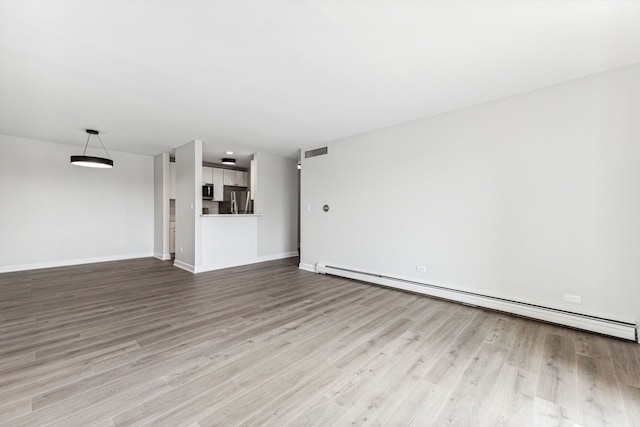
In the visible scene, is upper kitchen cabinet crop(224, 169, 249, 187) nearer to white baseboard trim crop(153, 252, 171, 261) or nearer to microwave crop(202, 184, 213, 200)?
microwave crop(202, 184, 213, 200)

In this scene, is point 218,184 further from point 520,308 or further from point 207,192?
point 520,308

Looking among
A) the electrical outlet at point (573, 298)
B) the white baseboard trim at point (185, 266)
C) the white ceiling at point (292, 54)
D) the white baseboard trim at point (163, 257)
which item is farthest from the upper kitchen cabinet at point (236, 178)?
the electrical outlet at point (573, 298)

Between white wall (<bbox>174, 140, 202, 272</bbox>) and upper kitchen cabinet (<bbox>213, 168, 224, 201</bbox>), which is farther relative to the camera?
upper kitchen cabinet (<bbox>213, 168, 224, 201</bbox>)

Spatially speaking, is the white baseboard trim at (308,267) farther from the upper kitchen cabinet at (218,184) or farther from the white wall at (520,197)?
the upper kitchen cabinet at (218,184)

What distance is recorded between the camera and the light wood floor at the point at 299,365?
1.63m

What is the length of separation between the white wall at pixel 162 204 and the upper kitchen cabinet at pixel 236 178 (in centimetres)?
157

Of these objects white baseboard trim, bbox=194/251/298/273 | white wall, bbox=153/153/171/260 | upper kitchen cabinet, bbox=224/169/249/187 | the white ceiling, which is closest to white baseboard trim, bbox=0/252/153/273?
white wall, bbox=153/153/171/260

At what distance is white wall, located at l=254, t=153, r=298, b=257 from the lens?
6414 millimetres

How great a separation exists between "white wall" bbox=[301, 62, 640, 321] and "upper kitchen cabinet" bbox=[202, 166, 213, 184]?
4.47 meters

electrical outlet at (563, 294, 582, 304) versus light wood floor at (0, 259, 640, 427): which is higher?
electrical outlet at (563, 294, 582, 304)

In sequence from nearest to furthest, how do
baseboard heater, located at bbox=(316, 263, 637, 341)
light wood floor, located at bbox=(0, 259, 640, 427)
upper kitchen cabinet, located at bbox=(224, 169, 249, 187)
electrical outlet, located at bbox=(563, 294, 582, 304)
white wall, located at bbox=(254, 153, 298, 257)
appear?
light wood floor, located at bbox=(0, 259, 640, 427) < baseboard heater, located at bbox=(316, 263, 637, 341) < electrical outlet, located at bbox=(563, 294, 582, 304) < white wall, located at bbox=(254, 153, 298, 257) < upper kitchen cabinet, located at bbox=(224, 169, 249, 187)

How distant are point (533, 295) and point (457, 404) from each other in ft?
6.85

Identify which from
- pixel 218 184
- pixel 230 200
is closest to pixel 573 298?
pixel 218 184

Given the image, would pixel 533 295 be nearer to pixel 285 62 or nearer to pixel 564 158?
pixel 564 158
